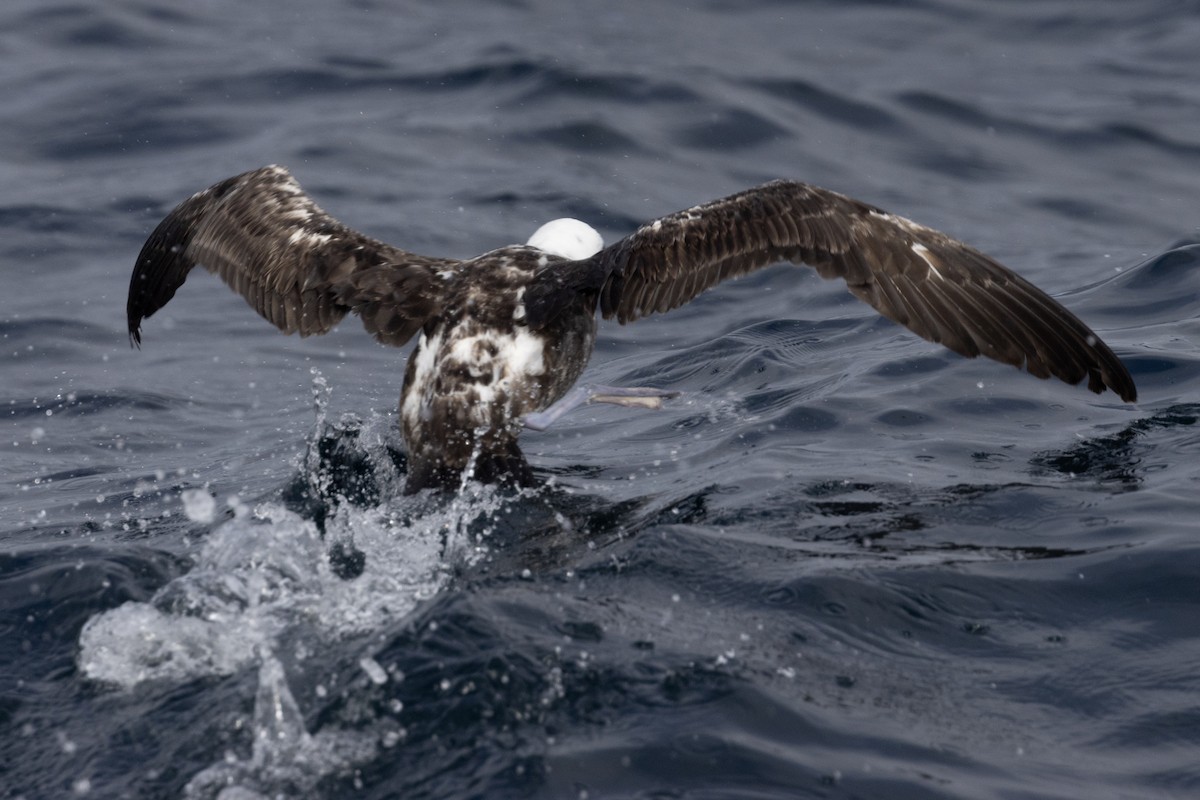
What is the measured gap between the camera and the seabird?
6473 millimetres

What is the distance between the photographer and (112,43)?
15.1 meters

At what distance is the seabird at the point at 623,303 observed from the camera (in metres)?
6.47

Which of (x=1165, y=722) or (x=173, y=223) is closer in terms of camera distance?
(x=1165, y=722)

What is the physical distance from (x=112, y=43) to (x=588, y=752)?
12973 millimetres

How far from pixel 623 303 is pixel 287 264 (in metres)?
1.76

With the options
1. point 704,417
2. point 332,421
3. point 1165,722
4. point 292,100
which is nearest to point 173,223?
point 332,421

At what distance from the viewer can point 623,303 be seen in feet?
22.0

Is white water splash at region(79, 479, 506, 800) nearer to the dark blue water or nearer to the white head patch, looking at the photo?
the dark blue water

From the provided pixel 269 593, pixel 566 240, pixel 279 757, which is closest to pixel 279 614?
pixel 269 593

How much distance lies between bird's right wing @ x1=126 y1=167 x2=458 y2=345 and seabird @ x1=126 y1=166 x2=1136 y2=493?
0.02 meters

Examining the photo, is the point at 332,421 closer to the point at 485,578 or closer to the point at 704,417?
the point at 704,417

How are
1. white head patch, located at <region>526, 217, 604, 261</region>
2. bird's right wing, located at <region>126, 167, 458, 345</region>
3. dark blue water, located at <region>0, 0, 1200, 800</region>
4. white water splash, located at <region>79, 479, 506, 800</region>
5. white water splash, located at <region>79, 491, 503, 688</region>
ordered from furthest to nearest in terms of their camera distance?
white head patch, located at <region>526, 217, 604, 261</region>, bird's right wing, located at <region>126, 167, 458, 345</region>, white water splash, located at <region>79, 491, 503, 688</region>, dark blue water, located at <region>0, 0, 1200, 800</region>, white water splash, located at <region>79, 479, 506, 800</region>

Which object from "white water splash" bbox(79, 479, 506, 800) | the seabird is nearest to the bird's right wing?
the seabird

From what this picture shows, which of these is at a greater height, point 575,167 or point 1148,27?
point 1148,27
